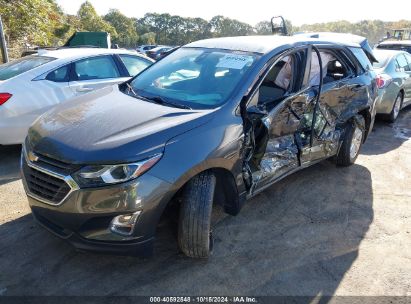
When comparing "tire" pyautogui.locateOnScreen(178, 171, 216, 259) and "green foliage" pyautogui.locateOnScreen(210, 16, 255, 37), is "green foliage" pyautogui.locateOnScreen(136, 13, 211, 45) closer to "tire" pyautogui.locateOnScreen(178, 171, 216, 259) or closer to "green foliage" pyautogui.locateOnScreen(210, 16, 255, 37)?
"green foliage" pyautogui.locateOnScreen(210, 16, 255, 37)

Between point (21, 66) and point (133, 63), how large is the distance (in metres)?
1.69

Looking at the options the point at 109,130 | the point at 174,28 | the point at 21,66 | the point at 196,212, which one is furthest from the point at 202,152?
the point at 174,28

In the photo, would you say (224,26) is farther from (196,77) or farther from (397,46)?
(196,77)

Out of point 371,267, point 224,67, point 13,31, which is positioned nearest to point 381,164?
point 371,267

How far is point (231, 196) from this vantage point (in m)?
3.16

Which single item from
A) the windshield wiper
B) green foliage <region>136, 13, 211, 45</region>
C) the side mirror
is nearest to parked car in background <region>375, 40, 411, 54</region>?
the side mirror

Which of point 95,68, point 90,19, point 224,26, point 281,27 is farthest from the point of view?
point 224,26

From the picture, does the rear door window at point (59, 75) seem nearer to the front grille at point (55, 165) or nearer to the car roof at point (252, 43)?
the car roof at point (252, 43)

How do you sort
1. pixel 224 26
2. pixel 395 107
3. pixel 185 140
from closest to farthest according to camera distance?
pixel 185 140
pixel 395 107
pixel 224 26

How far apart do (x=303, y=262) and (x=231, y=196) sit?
0.81 meters

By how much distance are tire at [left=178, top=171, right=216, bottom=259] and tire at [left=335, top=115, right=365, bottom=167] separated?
2.66 metres

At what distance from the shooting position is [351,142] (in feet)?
16.0

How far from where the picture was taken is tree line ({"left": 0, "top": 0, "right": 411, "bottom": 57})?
15.7 m

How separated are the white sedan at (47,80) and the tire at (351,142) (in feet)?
11.2
